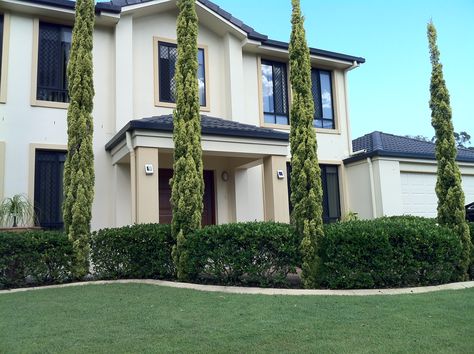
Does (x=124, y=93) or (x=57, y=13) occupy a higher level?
(x=57, y=13)

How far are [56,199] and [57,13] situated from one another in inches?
189

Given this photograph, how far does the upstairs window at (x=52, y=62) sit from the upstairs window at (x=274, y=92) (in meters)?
6.04

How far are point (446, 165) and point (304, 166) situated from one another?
122 inches

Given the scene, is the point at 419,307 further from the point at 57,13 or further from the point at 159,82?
the point at 57,13

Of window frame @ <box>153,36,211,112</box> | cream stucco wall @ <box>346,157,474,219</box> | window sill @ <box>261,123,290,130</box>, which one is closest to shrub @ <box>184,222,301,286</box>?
window frame @ <box>153,36,211,112</box>

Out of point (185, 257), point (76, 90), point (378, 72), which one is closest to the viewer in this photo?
point (185, 257)

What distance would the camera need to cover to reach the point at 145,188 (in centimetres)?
977

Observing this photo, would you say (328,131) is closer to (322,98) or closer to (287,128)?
(322,98)

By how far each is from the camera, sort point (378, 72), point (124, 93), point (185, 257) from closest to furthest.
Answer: point (185, 257)
point (124, 93)
point (378, 72)

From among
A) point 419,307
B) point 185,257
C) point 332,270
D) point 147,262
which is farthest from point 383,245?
point 147,262

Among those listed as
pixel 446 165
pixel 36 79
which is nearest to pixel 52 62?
pixel 36 79

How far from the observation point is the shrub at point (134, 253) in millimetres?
8578

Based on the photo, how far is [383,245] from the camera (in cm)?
757

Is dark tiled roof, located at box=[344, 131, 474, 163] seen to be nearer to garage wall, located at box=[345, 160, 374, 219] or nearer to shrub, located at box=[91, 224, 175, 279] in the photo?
garage wall, located at box=[345, 160, 374, 219]
